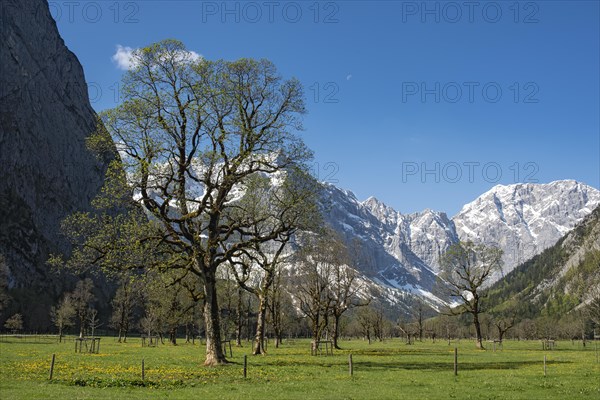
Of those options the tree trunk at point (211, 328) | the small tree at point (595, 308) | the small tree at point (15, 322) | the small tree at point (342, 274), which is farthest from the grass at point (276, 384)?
the small tree at point (15, 322)

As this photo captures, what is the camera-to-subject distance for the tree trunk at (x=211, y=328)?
41.2 m

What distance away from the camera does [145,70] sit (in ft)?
143

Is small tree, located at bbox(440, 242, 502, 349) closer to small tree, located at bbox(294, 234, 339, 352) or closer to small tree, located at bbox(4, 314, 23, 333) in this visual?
small tree, located at bbox(294, 234, 339, 352)

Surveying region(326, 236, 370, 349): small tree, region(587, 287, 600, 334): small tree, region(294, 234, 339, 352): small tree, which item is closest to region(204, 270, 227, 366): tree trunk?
region(294, 234, 339, 352): small tree

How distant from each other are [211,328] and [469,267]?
6851cm

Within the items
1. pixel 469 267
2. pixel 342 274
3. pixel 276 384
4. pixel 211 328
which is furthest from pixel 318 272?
pixel 276 384

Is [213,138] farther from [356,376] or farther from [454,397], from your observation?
[454,397]

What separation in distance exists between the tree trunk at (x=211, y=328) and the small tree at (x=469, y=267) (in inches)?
2467

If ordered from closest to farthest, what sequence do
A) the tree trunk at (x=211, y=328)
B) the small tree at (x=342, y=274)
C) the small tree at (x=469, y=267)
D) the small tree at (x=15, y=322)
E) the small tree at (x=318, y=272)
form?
1. the tree trunk at (x=211, y=328)
2. the small tree at (x=318, y=272)
3. the small tree at (x=342, y=274)
4. the small tree at (x=469, y=267)
5. the small tree at (x=15, y=322)

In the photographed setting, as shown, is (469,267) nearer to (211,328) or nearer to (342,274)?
(342,274)

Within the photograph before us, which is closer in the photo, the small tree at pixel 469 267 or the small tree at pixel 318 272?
the small tree at pixel 318 272

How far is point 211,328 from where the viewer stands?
41.5 metres

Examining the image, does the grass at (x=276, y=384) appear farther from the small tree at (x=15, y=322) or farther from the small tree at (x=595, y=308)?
the small tree at (x=15, y=322)

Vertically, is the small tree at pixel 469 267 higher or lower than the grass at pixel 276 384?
higher
